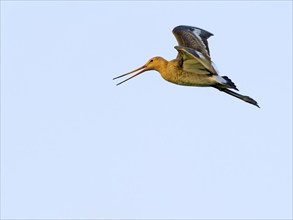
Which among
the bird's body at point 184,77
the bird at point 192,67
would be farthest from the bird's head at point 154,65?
the bird's body at point 184,77

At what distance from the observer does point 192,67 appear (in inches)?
1035

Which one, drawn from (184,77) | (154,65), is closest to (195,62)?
(184,77)

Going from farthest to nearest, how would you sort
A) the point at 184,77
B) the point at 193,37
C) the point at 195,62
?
the point at 193,37, the point at 184,77, the point at 195,62

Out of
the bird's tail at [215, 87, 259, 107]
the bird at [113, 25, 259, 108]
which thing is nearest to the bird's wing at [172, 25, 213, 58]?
the bird at [113, 25, 259, 108]

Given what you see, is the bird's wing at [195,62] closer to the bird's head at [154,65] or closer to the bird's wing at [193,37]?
the bird's wing at [193,37]

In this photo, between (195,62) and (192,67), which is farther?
(192,67)

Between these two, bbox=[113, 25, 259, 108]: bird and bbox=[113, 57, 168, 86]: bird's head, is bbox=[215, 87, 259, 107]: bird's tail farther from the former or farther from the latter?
bbox=[113, 57, 168, 86]: bird's head

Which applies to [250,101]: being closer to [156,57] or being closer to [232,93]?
[232,93]

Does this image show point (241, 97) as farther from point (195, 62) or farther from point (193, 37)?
point (195, 62)

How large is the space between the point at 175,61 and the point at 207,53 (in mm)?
899

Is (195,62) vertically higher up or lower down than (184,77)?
higher up

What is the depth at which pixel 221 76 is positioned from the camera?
87.6 ft

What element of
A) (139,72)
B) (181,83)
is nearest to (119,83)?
(139,72)

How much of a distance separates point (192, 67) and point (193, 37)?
7.73 feet
